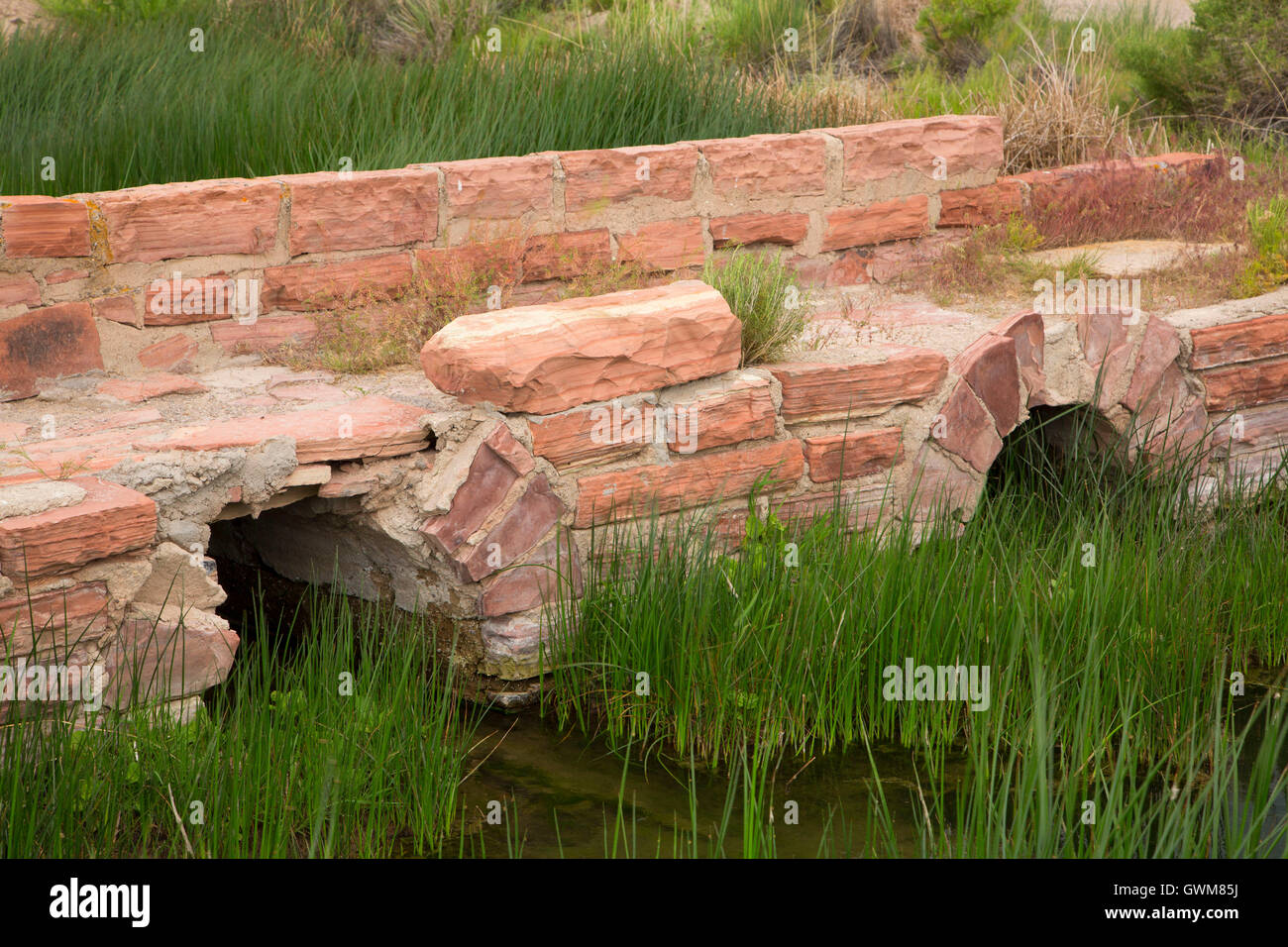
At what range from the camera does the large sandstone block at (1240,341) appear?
16.2 ft

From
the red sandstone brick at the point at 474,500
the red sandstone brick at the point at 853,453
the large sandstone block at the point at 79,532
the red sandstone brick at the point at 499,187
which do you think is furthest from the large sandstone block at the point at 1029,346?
the large sandstone block at the point at 79,532

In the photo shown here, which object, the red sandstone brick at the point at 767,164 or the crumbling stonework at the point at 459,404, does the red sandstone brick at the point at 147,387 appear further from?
the red sandstone brick at the point at 767,164

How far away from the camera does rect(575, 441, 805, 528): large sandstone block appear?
400cm

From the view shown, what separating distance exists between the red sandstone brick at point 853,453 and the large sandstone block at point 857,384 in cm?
8

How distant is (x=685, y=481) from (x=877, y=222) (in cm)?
216

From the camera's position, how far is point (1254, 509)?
4531mm

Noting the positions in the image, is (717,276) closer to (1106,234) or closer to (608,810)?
(608,810)

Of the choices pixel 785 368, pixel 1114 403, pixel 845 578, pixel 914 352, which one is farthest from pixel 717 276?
pixel 1114 403

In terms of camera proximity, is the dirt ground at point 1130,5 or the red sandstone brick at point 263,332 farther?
the dirt ground at point 1130,5

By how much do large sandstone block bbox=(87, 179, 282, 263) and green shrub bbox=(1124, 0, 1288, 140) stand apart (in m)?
6.30

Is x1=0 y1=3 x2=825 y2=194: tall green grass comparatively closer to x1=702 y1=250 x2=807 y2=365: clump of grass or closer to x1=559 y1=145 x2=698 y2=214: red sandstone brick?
x1=559 y1=145 x2=698 y2=214: red sandstone brick

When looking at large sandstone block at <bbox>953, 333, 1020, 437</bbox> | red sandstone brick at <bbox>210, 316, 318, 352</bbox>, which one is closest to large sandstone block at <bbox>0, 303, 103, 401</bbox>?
red sandstone brick at <bbox>210, 316, 318, 352</bbox>

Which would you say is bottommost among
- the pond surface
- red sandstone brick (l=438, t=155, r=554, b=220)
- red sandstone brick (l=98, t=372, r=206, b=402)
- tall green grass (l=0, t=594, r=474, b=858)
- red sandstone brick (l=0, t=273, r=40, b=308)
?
the pond surface

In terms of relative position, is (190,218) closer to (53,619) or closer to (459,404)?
(459,404)
